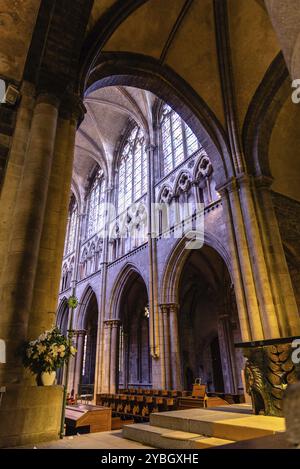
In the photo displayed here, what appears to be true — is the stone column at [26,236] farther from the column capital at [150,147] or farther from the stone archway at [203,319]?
the column capital at [150,147]

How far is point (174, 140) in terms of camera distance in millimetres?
14781

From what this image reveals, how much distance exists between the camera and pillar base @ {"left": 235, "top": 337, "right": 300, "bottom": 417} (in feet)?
10.7

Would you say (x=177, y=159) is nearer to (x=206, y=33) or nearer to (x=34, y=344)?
(x=206, y=33)

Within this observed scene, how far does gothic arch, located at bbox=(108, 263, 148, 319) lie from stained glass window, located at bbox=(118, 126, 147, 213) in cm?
397

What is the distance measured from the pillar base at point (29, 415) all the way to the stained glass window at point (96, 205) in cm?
1629

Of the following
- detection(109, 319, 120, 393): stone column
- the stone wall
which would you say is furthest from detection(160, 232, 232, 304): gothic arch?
detection(109, 319, 120, 393): stone column

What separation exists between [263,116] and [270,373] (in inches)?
324

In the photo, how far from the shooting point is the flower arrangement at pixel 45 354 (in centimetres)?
338

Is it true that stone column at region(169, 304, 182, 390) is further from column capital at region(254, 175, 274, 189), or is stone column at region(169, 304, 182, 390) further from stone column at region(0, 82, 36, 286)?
stone column at region(0, 82, 36, 286)

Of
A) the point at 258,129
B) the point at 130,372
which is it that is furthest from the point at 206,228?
the point at 130,372

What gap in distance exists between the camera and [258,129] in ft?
30.7

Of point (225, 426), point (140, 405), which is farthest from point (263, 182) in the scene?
point (140, 405)

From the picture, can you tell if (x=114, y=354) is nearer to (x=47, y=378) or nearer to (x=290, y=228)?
(x=290, y=228)

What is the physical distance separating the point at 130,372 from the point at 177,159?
13775 mm
